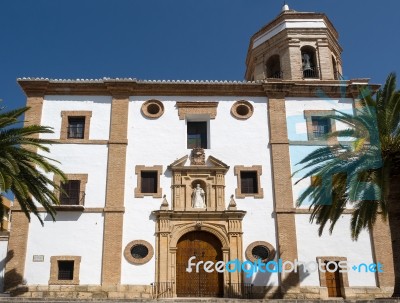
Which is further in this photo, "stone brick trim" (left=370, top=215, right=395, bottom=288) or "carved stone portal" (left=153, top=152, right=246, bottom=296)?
"stone brick trim" (left=370, top=215, right=395, bottom=288)

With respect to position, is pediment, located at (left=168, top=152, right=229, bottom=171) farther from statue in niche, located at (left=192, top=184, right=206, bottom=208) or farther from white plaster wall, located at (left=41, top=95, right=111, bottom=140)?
white plaster wall, located at (left=41, top=95, right=111, bottom=140)

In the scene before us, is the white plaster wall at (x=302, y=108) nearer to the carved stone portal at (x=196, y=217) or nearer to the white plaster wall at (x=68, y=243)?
the carved stone portal at (x=196, y=217)

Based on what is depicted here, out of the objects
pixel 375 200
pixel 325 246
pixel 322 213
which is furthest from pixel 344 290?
pixel 375 200

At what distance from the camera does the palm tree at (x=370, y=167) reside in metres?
15.4

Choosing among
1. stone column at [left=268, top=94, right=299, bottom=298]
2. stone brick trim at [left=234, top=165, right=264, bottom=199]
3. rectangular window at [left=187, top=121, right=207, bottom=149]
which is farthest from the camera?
rectangular window at [left=187, top=121, right=207, bottom=149]

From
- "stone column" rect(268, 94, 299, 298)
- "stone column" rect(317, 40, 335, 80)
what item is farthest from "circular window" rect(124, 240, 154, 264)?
"stone column" rect(317, 40, 335, 80)

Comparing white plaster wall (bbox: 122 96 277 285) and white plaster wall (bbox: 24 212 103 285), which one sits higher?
white plaster wall (bbox: 122 96 277 285)

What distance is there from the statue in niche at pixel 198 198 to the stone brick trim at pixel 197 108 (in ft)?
11.7

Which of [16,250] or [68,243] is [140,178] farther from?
[16,250]

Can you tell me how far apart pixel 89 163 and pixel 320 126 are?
10.6 metres

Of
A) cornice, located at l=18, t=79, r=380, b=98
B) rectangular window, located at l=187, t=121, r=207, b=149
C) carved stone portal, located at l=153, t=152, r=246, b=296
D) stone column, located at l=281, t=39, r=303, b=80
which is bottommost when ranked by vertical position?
carved stone portal, located at l=153, t=152, r=246, b=296

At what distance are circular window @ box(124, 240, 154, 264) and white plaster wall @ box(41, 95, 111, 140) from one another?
4.99 meters

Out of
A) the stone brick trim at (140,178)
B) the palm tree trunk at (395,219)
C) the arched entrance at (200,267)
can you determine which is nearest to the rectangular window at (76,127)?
the stone brick trim at (140,178)

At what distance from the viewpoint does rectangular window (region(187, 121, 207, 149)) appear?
72.7ft
